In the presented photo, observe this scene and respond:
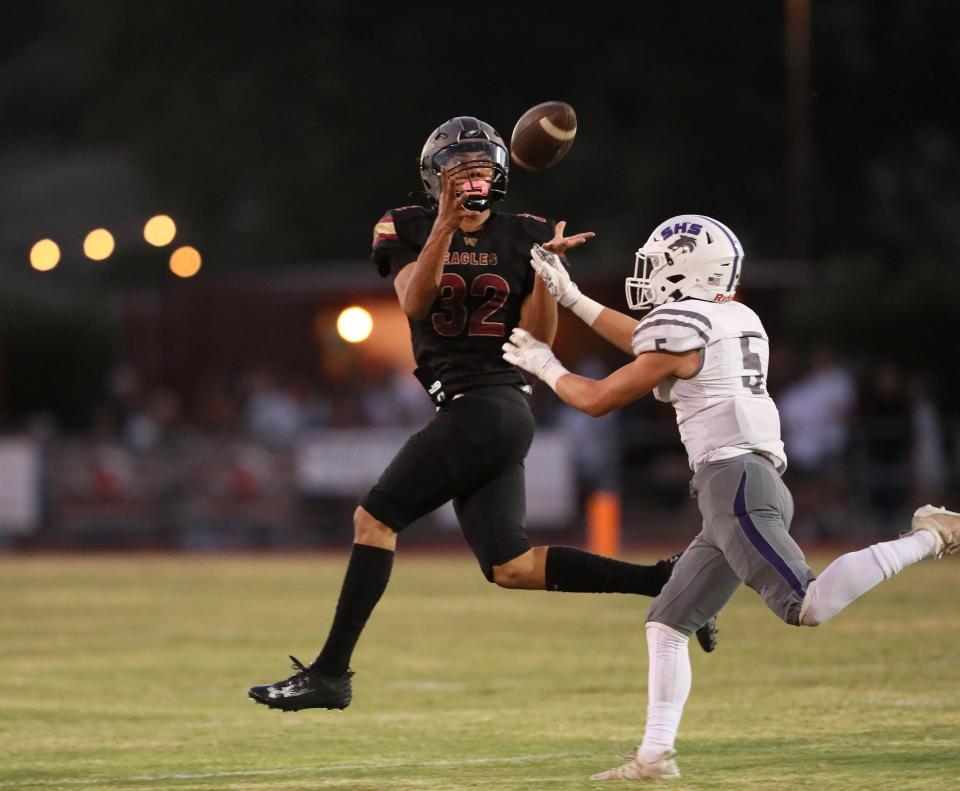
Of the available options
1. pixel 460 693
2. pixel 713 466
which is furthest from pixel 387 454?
pixel 713 466

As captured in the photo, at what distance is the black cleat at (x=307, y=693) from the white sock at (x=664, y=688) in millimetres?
1152

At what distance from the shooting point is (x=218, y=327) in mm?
24266

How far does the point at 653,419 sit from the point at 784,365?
1675 millimetres

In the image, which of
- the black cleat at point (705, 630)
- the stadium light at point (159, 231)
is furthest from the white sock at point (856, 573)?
the stadium light at point (159, 231)

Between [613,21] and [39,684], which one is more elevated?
[613,21]

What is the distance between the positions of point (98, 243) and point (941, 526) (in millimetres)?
14031

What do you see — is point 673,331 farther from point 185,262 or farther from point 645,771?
point 185,262

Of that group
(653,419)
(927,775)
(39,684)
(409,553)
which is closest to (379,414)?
(409,553)

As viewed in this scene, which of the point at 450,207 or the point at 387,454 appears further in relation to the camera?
the point at 387,454

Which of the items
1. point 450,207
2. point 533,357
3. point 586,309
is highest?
point 450,207

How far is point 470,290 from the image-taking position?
670 cm

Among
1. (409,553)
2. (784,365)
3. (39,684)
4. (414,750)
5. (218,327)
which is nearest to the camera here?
(414,750)

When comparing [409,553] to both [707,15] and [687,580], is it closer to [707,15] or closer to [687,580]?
[687,580]

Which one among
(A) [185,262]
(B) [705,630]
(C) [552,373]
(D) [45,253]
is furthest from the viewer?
(A) [185,262]
